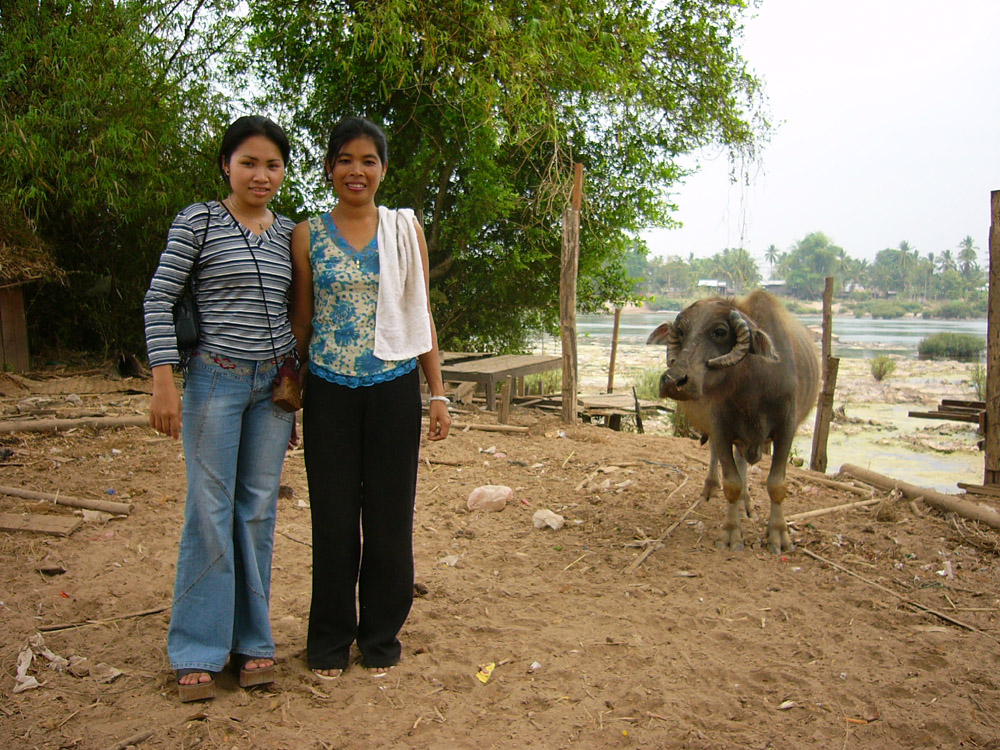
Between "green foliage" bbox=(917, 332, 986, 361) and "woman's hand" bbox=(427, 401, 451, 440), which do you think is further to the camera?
"green foliage" bbox=(917, 332, 986, 361)

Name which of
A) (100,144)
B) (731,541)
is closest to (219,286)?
Result: (731,541)

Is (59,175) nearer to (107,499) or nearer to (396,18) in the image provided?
(396,18)

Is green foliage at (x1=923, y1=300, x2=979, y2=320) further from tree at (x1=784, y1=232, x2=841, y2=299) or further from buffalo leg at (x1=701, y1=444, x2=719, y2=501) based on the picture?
buffalo leg at (x1=701, y1=444, x2=719, y2=501)

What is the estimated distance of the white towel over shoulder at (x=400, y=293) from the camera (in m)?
2.59

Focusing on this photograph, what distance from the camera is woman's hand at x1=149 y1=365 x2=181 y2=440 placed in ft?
7.73

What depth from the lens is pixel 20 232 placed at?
29.0ft

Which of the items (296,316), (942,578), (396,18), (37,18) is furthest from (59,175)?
(942,578)

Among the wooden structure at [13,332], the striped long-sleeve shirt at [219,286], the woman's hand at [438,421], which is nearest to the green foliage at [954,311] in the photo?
the wooden structure at [13,332]

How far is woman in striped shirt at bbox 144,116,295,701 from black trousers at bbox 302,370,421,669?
0.17m

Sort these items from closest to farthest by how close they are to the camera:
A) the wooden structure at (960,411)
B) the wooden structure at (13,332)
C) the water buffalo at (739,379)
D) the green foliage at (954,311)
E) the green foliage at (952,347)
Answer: the water buffalo at (739,379) < the wooden structure at (960,411) < the wooden structure at (13,332) < the green foliage at (952,347) < the green foliage at (954,311)

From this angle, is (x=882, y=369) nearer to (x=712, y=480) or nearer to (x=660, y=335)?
(x=712, y=480)

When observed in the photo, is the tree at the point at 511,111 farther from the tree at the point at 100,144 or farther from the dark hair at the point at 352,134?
the dark hair at the point at 352,134

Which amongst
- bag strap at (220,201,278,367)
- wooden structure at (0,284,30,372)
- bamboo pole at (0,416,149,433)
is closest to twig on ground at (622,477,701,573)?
bag strap at (220,201,278,367)

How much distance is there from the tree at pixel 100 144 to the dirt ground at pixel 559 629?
4284 mm
